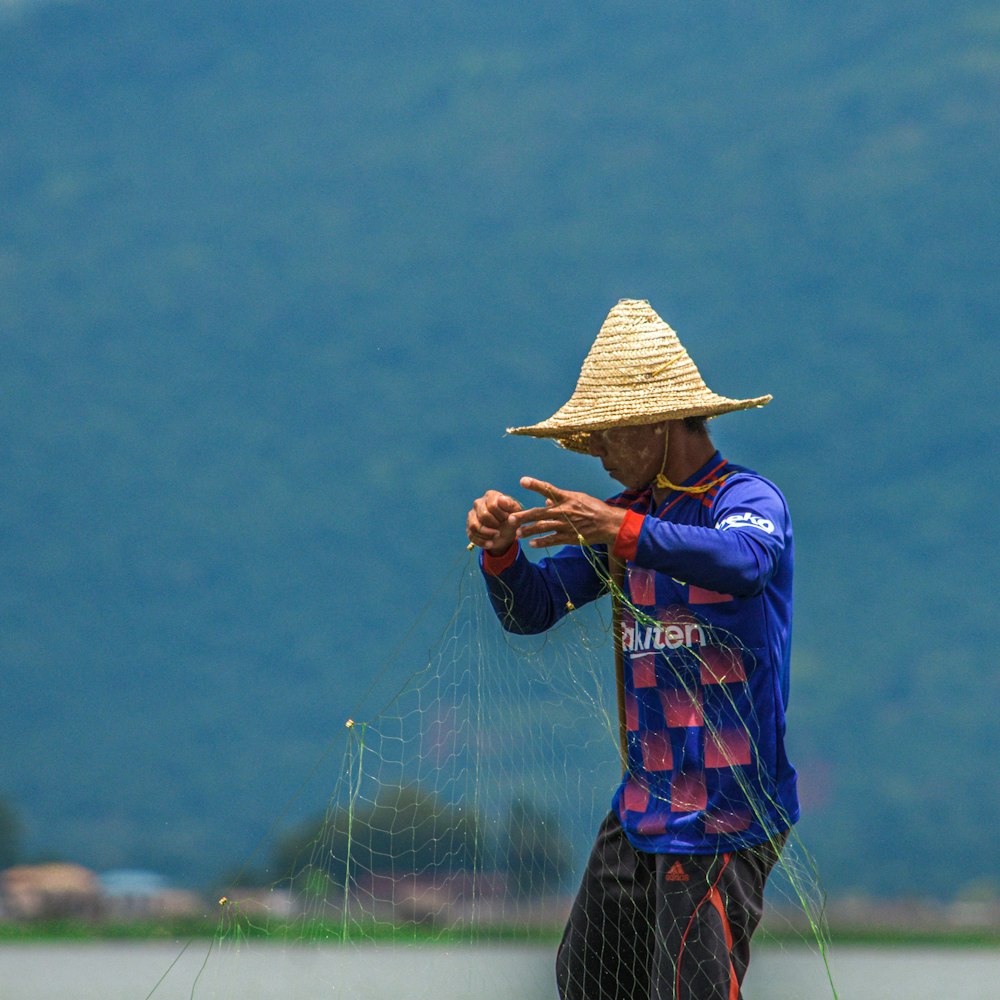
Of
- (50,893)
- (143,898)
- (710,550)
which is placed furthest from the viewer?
(50,893)

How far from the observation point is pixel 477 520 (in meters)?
2.61

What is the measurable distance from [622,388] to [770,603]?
481 mm

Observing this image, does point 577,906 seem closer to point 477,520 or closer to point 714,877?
point 714,877

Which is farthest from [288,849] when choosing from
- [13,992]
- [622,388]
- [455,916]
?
[622,388]

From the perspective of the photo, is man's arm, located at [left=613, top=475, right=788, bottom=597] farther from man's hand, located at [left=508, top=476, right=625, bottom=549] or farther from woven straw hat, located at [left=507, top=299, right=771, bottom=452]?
woven straw hat, located at [left=507, top=299, right=771, bottom=452]

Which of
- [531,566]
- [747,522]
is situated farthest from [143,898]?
[747,522]

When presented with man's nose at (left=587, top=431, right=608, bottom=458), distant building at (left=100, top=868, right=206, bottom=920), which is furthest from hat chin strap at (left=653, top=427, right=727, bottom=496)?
distant building at (left=100, top=868, right=206, bottom=920)

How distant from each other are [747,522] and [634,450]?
1.02 ft

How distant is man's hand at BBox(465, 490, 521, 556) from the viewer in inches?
102

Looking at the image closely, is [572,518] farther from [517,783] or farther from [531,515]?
[517,783]

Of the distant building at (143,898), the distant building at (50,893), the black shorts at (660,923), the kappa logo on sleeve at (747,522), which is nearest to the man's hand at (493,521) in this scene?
the kappa logo on sleeve at (747,522)

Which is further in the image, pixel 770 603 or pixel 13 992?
pixel 13 992

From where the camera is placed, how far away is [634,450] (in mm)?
2641

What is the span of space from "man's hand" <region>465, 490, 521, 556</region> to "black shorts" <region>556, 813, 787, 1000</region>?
0.55m
